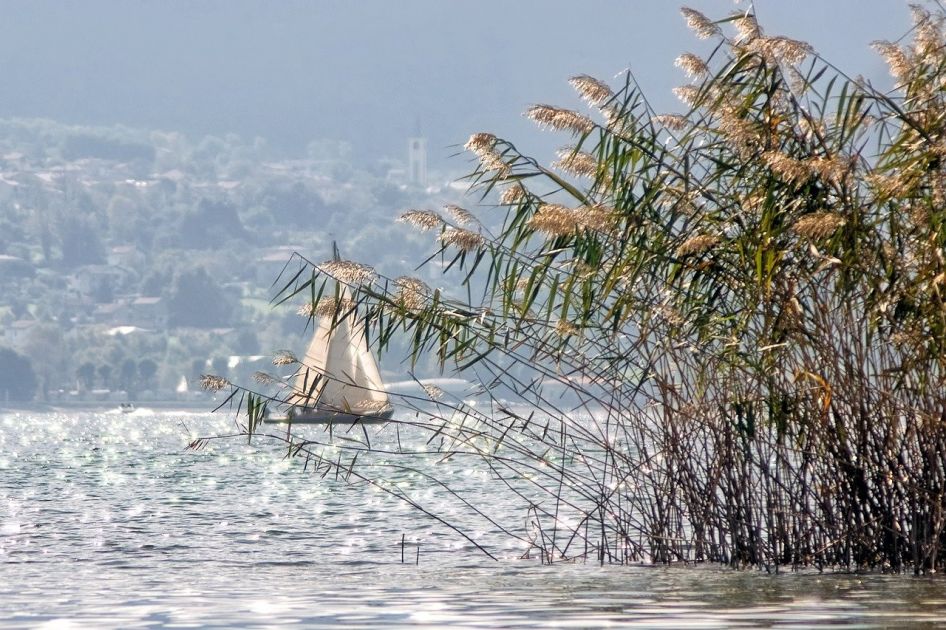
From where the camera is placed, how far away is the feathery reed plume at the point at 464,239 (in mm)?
11398

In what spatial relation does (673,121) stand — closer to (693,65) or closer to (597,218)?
(693,65)

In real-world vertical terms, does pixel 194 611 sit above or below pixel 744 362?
below

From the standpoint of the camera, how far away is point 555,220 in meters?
10.8

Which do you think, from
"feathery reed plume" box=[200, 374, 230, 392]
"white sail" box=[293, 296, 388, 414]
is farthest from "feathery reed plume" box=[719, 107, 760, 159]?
"feathery reed plume" box=[200, 374, 230, 392]

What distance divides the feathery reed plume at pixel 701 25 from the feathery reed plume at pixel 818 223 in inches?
77.5

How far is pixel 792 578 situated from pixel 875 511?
76cm

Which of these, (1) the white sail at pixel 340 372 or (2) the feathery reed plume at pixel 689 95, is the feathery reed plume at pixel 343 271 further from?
(2) the feathery reed plume at pixel 689 95

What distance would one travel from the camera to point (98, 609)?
1025 cm

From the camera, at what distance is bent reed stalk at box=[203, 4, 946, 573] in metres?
10.3

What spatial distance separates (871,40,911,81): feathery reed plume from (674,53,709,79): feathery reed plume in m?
1.26

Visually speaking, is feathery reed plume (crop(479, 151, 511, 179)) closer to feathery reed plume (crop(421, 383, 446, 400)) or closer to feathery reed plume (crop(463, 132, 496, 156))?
feathery reed plume (crop(463, 132, 496, 156))

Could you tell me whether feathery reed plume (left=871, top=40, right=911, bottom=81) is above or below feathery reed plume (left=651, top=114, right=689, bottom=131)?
above

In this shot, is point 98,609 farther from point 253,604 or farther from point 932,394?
point 932,394

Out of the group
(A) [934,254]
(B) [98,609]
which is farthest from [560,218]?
(B) [98,609]
